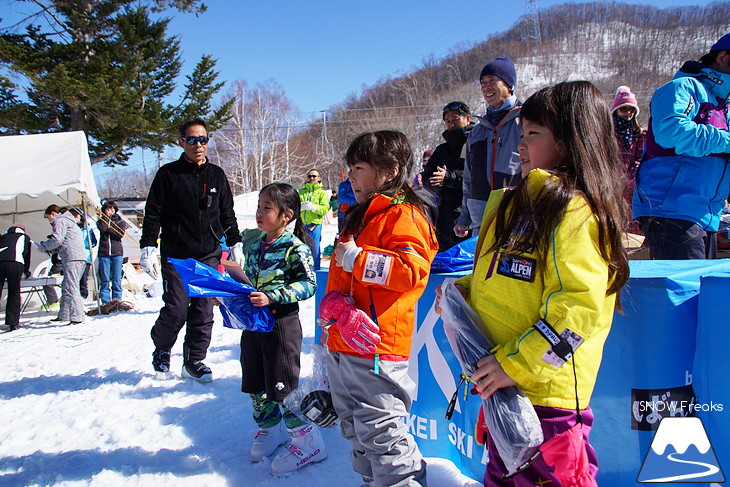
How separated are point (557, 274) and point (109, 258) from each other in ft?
32.0

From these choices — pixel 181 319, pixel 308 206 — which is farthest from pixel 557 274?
pixel 308 206

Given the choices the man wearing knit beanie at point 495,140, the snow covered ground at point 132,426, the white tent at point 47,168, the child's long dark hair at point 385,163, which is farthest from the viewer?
the white tent at point 47,168

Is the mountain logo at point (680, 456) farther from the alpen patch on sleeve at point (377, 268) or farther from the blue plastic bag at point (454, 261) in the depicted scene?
the alpen patch on sleeve at point (377, 268)

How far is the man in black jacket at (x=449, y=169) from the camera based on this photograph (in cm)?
444

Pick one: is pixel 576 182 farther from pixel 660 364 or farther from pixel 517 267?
pixel 660 364

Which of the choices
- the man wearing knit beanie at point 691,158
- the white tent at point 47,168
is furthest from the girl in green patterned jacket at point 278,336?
the white tent at point 47,168

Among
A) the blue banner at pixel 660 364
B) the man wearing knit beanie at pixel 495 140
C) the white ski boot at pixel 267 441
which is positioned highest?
the man wearing knit beanie at pixel 495 140

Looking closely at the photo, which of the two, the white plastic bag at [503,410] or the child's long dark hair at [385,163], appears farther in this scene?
the child's long dark hair at [385,163]

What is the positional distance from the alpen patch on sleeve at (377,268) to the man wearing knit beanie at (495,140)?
178 centimetres

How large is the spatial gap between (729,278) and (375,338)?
1311 mm

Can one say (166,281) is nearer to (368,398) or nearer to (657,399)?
(368,398)

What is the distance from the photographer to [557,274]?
1288mm

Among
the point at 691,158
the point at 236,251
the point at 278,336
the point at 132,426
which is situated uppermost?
the point at 691,158

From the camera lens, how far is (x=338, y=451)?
2.73m
